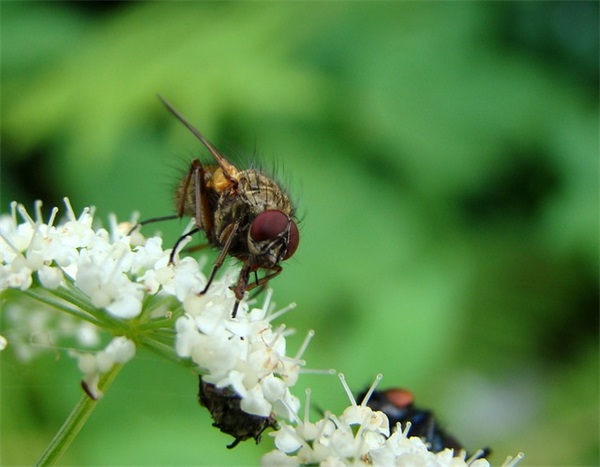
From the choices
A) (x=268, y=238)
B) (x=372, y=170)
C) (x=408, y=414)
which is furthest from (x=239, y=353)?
(x=372, y=170)

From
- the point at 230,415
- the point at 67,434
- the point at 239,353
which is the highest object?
the point at 239,353

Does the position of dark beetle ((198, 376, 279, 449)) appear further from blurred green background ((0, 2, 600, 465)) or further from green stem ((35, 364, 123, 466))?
blurred green background ((0, 2, 600, 465))

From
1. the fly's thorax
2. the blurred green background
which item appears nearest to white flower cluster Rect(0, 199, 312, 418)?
the fly's thorax

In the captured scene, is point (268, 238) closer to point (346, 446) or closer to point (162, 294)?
point (162, 294)

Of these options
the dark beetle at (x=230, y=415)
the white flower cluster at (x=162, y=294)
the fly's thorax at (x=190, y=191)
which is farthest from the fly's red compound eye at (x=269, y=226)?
the dark beetle at (x=230, y=415)

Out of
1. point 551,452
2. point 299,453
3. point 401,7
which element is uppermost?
point 401,7

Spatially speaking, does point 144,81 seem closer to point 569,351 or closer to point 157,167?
point 157,167

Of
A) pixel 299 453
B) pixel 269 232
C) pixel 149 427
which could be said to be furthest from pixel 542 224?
pixel 299 453
